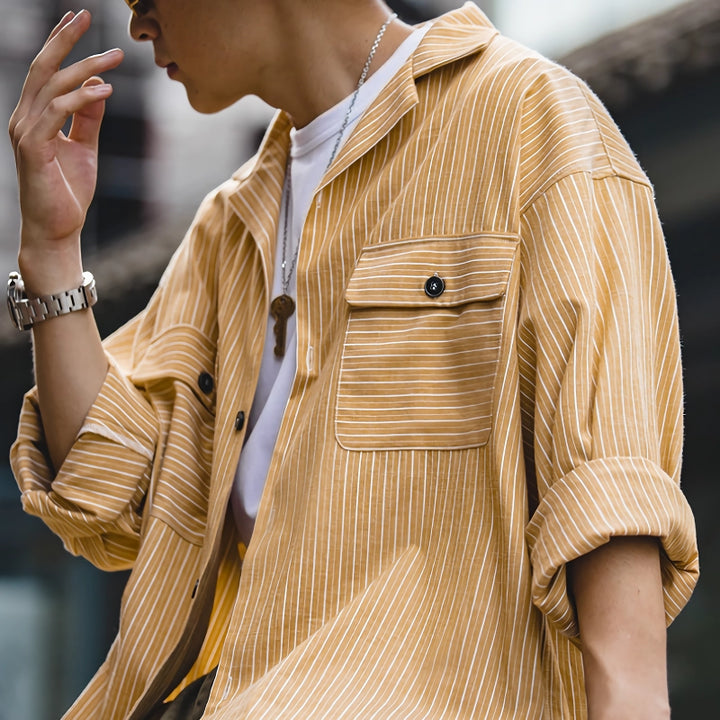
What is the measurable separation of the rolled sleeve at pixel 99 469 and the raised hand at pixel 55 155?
0.19 meters

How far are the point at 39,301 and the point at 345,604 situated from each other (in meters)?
0.69

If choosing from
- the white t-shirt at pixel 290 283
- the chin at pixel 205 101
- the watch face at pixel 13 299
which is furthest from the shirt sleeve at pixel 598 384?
the watch face at pixel 13 299

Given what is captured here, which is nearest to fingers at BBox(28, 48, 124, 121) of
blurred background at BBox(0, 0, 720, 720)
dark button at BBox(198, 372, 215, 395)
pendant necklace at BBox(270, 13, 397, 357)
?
pendant necklace at BBox(270, 13, 397, 357)

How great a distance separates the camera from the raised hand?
5.61ft

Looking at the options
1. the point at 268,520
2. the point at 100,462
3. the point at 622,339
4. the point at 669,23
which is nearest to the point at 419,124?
the point at 622,339

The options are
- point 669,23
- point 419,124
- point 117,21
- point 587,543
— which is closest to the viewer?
point 587,543

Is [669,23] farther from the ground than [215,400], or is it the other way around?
[669,23]

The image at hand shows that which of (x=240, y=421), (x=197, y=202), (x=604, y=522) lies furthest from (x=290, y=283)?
(x=197, y=202)

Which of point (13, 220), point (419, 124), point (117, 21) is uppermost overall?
point (117, 21)

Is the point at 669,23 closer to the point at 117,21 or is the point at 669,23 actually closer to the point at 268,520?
the point at 268,520

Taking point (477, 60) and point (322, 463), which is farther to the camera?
point (477, 60)

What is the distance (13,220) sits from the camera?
7.67 meters

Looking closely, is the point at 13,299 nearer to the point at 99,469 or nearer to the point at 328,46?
the point at 99,469

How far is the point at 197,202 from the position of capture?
26.3 feet
